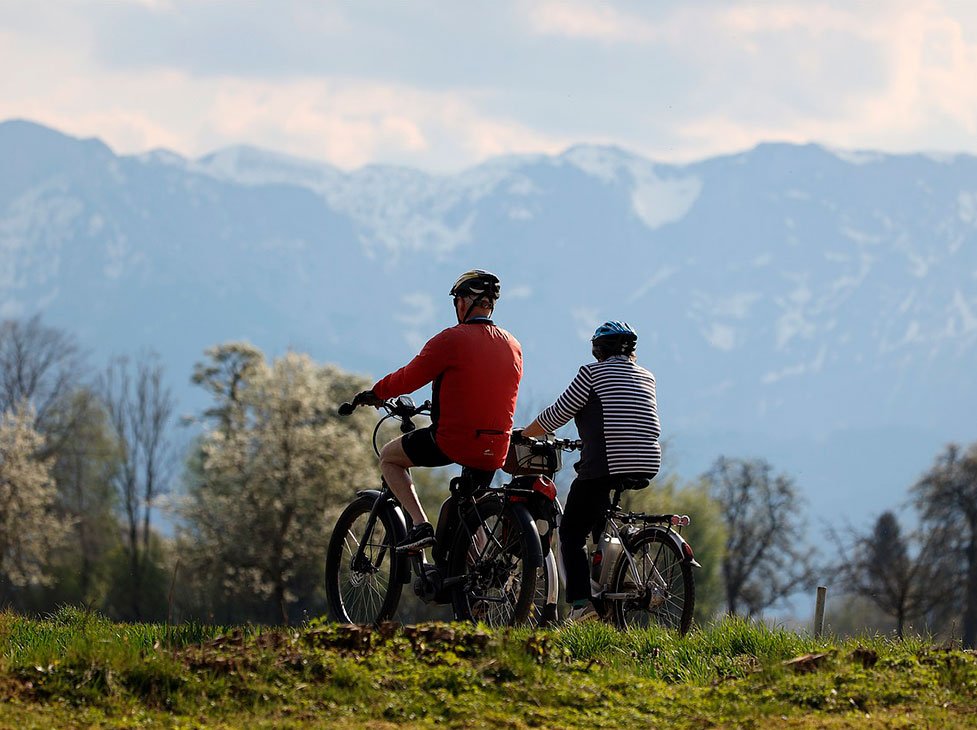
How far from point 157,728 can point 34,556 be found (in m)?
58.7

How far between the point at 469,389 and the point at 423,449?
0.54m

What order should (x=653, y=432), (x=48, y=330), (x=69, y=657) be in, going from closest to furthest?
(x=69, y=657)
(x=653, y=432)
(x=48, y=330)

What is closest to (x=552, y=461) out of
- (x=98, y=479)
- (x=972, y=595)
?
(x=972, y=595)

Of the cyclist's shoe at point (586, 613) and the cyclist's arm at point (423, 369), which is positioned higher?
the cyclist's arm at point (423, 369)

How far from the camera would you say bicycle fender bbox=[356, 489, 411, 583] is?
28.7 ft

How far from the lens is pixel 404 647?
675 cm

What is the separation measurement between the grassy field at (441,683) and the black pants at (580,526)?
181 centimetres

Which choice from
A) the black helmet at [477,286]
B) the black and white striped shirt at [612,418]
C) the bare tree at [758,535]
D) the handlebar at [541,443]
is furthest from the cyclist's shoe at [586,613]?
the bare tree at [758,535]

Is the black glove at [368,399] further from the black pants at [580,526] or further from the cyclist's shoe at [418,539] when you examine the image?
the black pants at [580,526]

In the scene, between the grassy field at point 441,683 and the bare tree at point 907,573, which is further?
the bare tree at point 907,573

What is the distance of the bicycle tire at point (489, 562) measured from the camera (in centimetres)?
830

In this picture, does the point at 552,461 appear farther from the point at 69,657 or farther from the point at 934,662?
the point at 69,657

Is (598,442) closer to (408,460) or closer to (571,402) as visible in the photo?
(571,402)

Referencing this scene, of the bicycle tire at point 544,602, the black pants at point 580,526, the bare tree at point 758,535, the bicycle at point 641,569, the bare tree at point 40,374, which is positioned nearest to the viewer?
the bicycle tire at point 544,602
